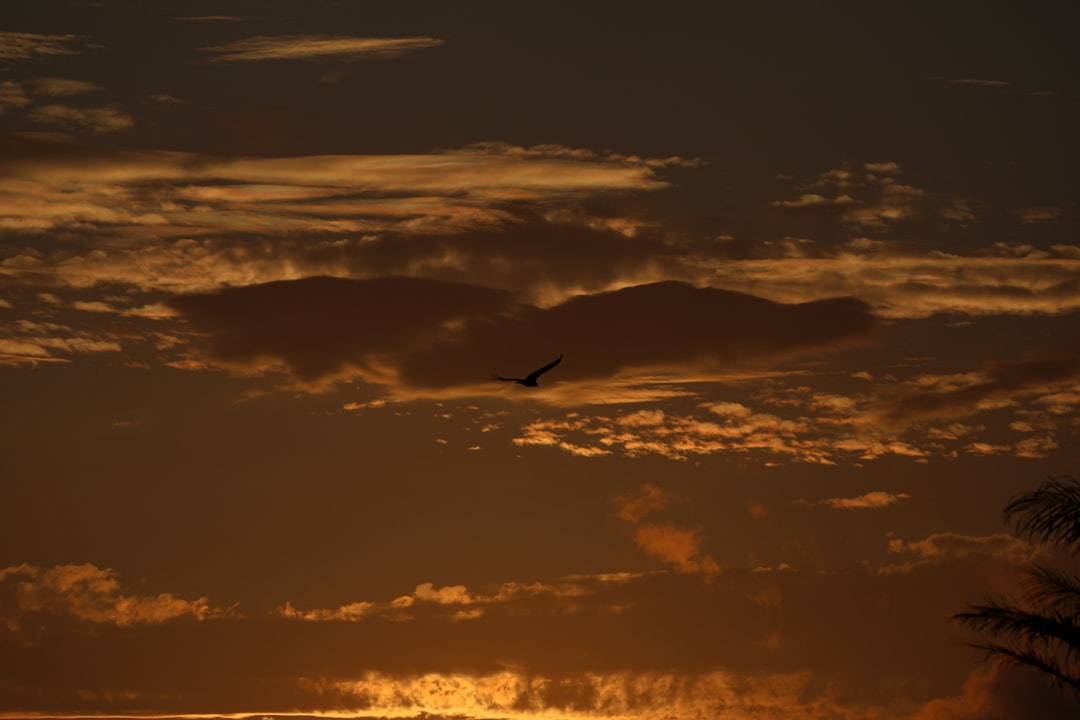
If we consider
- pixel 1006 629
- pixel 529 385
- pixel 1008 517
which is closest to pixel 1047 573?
pixel 1006 629

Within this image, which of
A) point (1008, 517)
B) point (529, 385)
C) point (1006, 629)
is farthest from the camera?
point (529, 385)

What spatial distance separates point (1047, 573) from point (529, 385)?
36.1 metres

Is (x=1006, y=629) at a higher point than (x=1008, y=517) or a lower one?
lower

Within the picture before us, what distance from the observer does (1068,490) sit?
38.7 meters

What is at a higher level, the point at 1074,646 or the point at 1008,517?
the point at 1008,517

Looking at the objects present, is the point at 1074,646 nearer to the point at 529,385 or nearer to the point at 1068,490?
the point at 1068,490

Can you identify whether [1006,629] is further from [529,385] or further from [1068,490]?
[529,385]

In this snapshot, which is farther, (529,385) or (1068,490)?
(529,385)

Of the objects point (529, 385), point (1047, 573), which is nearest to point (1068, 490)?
point (1047, 573)

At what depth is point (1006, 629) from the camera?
39.9 m

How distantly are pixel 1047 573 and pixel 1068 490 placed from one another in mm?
2730

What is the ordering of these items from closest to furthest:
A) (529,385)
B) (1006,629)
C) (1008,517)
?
(1008,517)
(1006,629)
(529,385)

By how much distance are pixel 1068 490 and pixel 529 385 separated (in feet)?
123

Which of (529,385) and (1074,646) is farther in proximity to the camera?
(529,385)
